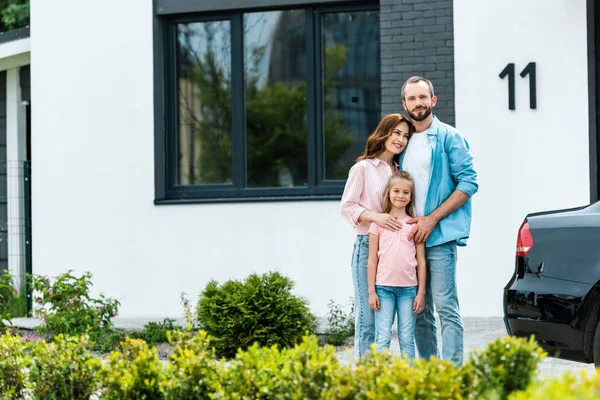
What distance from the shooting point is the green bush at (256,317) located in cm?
810

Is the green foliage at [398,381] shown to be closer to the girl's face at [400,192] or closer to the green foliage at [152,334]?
the girl's face at [400,192]

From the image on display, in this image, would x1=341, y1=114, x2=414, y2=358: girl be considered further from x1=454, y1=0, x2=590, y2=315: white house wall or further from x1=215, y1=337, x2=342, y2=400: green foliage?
x1=454, y1=0, x2=590, y2=315: white house wall

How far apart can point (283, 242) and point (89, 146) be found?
2.38 m

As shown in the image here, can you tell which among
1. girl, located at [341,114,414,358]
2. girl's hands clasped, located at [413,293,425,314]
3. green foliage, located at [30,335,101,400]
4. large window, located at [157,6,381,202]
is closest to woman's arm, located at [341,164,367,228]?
girl, located at [341,114,414,358]

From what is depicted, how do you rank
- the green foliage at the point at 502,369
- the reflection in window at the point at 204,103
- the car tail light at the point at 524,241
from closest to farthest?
the green foliage at the point at 502,369 < the car tail light at the point at 524,241 < the reflection in window at the point at 204,103

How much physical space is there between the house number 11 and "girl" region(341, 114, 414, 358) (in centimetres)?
423

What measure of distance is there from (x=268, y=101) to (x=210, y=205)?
123cm

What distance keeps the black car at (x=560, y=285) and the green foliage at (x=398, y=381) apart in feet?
5.99

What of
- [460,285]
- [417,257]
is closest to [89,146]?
[460,285]

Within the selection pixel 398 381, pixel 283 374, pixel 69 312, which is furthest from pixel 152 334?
pixel 398 381

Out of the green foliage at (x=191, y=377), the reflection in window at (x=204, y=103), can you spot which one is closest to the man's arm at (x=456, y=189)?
the green foliage at (x=191, y=377)

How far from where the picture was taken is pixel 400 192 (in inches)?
225

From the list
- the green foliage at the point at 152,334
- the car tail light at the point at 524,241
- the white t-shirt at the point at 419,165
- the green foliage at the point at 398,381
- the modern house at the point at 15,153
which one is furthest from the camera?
the modern house at the point at 15,153

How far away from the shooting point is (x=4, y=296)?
9336mm
